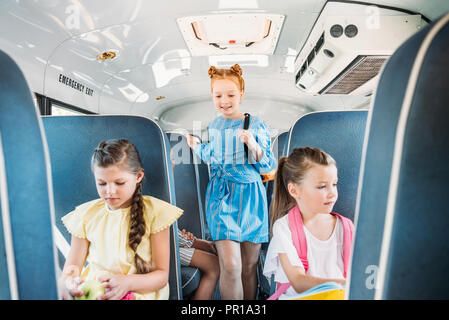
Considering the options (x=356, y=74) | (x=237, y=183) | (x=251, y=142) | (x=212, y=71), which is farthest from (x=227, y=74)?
(x=356, y=74)

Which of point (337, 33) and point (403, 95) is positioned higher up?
point (337, 33)

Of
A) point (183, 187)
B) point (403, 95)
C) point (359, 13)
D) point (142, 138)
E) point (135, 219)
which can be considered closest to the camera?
point (403, 95)

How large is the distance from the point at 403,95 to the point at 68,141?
1040 mm

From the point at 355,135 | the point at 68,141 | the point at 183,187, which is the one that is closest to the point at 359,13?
the point at 355,135

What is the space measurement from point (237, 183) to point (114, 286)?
1.87 ft

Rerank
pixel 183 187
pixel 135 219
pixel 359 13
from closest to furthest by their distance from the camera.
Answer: pixel 135 219 < pixel 183 187 < pixel 359 13

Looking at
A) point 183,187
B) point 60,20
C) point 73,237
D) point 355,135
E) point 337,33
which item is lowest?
point 73,237

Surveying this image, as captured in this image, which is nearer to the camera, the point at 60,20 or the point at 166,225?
the point at 166,225

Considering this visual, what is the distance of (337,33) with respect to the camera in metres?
2.00

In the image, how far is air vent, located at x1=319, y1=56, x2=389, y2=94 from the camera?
6.50 ft

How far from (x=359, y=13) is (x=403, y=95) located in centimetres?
180

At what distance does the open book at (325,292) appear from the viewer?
2.43ft

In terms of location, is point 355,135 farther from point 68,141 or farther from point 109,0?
point 109,0

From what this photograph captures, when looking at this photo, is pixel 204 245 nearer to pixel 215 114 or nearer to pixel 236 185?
pixel 236 185
